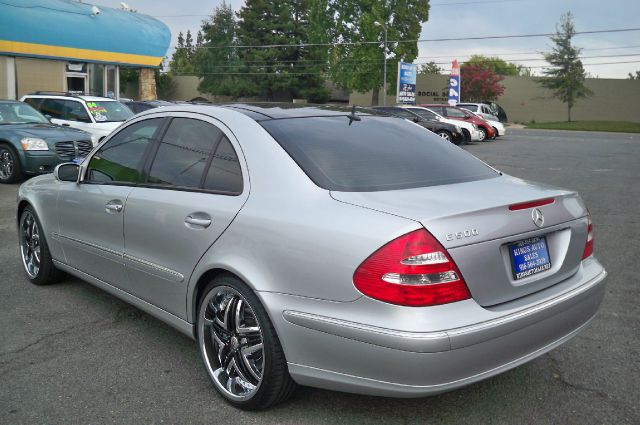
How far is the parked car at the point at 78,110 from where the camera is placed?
14.5 metres

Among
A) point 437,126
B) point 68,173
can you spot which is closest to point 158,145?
point 68,173

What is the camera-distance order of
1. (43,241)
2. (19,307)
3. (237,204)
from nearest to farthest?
1. (237,204)
2. (19,307)
3. (43,241)

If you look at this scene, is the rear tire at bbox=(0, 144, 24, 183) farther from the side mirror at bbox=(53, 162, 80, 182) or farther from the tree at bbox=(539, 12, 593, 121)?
the tree at bbox=(539, 12, 593, 121)

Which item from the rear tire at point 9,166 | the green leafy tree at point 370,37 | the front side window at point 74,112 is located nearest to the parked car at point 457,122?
the front side window at point 74,112

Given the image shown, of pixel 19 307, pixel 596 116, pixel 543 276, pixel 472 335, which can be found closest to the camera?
pixel 472 335

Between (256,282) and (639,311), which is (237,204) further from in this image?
(639,311)

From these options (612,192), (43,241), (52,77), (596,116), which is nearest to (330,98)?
(596,116)

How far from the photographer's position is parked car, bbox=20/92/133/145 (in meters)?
14.5

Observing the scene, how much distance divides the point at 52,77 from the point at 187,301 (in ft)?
83.2

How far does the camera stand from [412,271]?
8.68ft

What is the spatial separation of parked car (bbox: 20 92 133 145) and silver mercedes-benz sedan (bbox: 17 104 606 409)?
10.9 m

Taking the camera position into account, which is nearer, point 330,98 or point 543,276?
point 543,276

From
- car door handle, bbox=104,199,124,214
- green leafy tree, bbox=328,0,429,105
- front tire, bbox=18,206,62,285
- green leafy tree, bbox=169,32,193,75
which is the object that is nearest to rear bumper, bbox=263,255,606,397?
car door handle, bbox=104,199,124,214

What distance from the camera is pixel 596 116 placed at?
186ft
